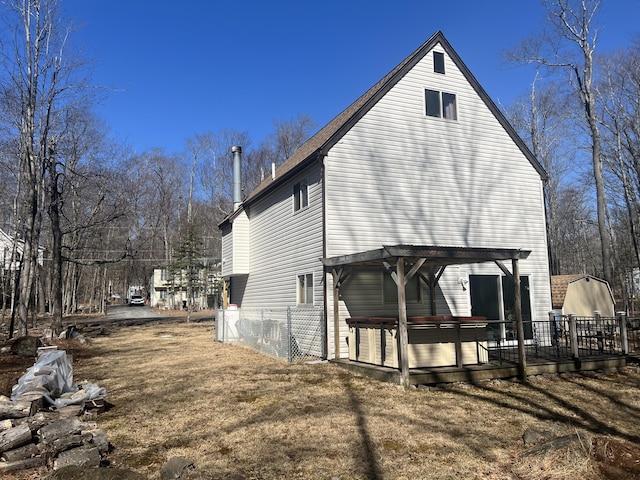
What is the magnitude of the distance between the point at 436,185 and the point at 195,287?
31254 mm

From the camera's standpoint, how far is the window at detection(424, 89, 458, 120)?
13.4 meters

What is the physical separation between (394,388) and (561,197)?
114ft

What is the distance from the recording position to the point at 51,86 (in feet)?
59.5

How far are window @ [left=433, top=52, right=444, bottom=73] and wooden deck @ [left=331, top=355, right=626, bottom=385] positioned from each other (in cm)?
829

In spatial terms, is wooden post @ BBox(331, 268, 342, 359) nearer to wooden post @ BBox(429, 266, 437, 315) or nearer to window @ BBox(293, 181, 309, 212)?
window @ BBox(293, 181, 309, 212)

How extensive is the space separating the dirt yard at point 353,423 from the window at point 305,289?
2243 mm

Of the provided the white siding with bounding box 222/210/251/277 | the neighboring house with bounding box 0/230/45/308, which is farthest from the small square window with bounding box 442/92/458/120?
the neighboring house with bounding box 0/230/45/308

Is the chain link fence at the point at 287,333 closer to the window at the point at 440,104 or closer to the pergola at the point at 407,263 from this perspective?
the pergola at the point at 407,263

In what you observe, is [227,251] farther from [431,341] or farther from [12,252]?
[431,341]

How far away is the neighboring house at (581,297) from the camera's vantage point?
1605cm

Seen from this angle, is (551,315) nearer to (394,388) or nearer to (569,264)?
(394,388)

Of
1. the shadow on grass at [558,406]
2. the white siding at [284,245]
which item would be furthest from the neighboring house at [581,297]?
the white siding at [284,245]

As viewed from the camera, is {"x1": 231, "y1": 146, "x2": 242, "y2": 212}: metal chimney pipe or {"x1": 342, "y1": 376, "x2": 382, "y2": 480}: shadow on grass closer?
{"x1": 342, "y1": 376, "x2": 382, "y2": 480}: shadow on grass

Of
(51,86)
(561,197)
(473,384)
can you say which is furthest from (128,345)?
(561,197)
